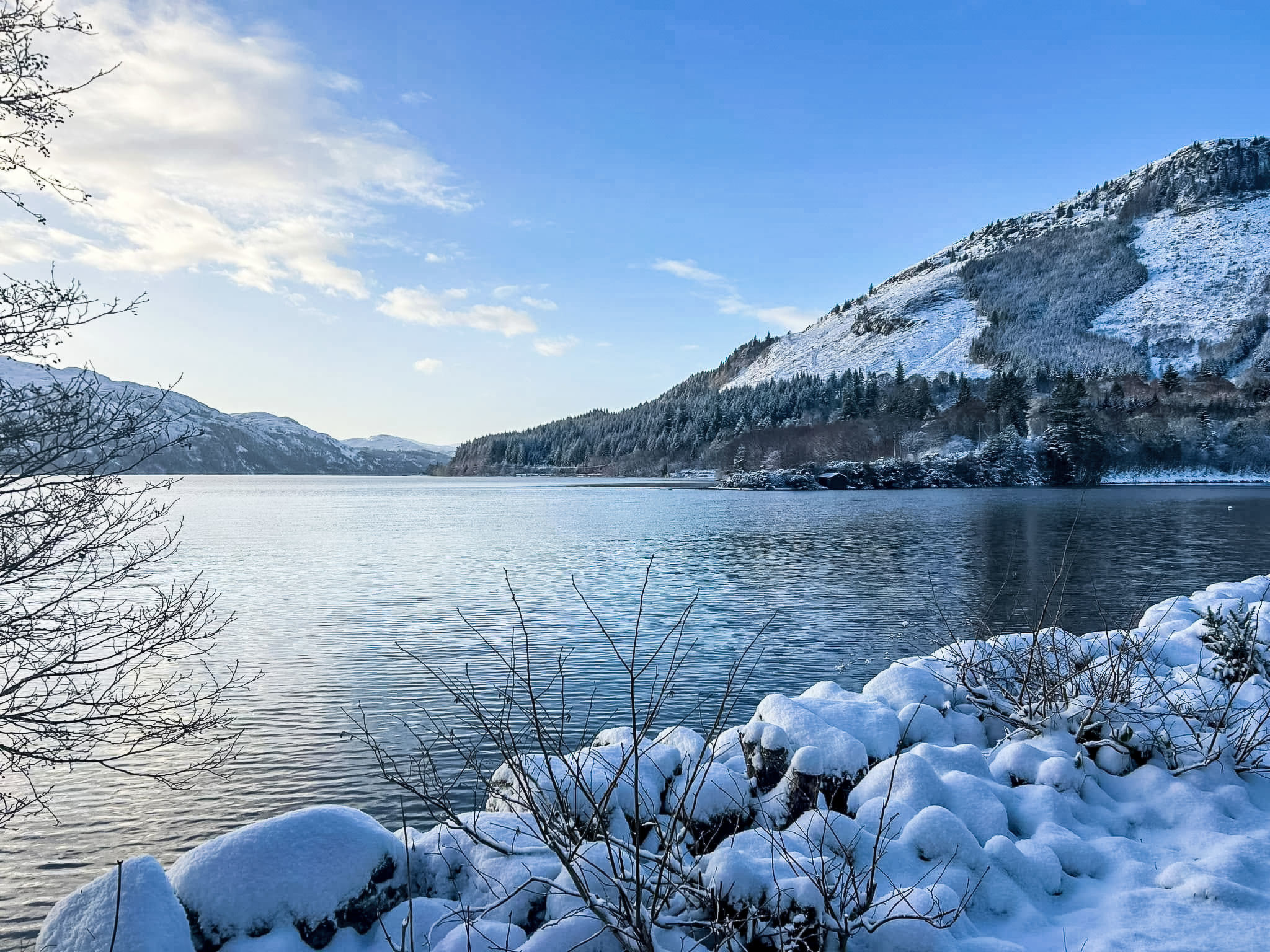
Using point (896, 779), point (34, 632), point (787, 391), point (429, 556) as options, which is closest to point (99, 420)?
point (34, 632)

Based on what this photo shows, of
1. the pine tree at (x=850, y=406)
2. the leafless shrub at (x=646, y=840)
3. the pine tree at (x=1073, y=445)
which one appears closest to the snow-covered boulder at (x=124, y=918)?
the leafless shrub at (x=646, y=840)

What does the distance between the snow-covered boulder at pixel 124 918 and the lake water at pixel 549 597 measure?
337 cm

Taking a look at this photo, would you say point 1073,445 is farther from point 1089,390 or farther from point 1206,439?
point 1089,390

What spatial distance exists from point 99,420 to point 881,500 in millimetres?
79228

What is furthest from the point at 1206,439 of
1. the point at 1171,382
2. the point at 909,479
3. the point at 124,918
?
the point at 124,918

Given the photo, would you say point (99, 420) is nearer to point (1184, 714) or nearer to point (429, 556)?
point (1184, 714)

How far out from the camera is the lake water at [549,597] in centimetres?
1075

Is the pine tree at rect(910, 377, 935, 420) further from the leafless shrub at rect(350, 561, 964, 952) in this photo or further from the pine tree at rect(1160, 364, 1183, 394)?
the leafless shrub at rect(350, 561, 964, 952)

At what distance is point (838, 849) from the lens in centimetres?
619

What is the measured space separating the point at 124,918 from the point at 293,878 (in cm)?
109

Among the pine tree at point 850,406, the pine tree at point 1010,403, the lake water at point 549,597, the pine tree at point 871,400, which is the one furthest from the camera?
the pine tree at point 850,406

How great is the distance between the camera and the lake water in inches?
423

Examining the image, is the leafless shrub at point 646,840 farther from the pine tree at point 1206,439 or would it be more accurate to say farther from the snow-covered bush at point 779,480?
the pine tree at point 1206,439

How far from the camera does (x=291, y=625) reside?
22.2 meters
